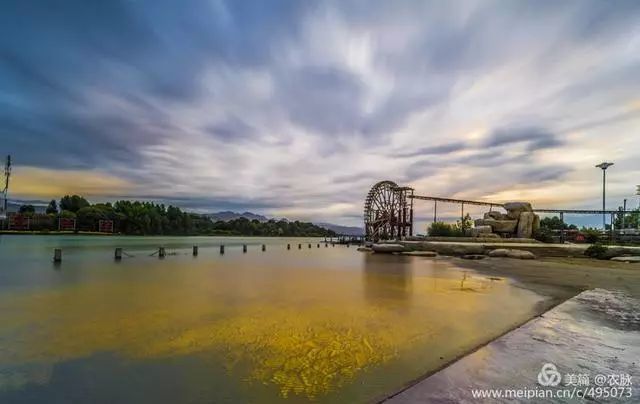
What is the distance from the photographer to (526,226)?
38.8 meters

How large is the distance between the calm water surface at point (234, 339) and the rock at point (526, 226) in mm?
30723

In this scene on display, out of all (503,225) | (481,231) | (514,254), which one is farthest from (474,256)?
(503,225)

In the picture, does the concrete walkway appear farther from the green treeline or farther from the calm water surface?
the green treeline

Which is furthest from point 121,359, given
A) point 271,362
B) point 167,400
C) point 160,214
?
point 160,214

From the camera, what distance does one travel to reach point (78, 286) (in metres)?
13.1

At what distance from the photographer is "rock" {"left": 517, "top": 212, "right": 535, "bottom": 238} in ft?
127

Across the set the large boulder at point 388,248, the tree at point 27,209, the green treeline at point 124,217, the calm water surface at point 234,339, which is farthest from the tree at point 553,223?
the tree at point 27,209

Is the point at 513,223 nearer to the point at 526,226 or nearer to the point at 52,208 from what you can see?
the point at 526,226

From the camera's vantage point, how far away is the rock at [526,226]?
1523 inches

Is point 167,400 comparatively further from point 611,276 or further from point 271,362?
point 611,276

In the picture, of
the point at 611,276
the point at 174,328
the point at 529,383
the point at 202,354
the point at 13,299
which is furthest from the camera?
the point at 611,276

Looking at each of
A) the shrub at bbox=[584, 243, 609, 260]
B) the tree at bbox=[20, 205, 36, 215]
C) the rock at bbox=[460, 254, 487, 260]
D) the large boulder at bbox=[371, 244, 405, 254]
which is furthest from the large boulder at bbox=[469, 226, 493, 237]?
the tree at bbox=[20, 205, 36, 215]

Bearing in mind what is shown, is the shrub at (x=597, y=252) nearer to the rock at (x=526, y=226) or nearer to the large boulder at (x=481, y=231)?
the large boulder at (x=481, y=231)

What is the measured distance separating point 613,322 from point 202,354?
269 inches
